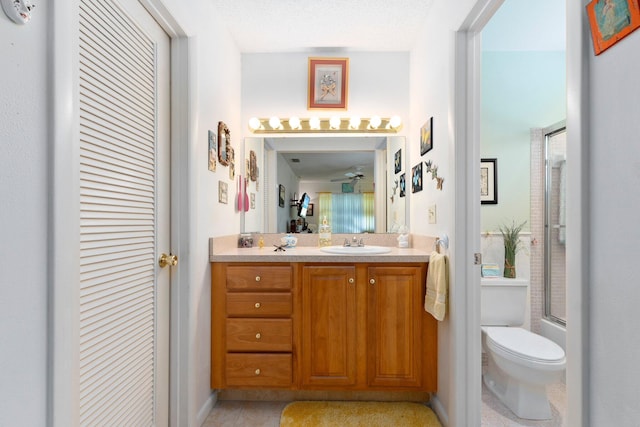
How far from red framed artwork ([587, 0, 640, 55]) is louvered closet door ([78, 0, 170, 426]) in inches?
55.8

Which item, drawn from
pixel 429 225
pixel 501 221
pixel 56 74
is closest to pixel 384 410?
pixel 429 225

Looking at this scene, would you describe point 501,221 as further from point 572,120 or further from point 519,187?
point 572,120

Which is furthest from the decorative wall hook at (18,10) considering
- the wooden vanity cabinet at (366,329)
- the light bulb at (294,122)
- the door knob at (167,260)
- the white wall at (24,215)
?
the light bulb at (294,122)

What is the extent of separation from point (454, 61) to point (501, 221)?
57.4 inches

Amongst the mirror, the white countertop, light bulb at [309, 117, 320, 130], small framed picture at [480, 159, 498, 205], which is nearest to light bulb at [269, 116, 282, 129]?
the mirror

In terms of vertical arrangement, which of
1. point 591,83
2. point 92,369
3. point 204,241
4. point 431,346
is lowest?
point 431,346

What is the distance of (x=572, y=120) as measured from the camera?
2.68ft

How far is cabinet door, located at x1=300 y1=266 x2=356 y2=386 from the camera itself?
74.5 inches

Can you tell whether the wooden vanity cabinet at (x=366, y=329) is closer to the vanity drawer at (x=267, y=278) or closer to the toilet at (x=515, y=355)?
the vanity drawer at (x=267, y=278)

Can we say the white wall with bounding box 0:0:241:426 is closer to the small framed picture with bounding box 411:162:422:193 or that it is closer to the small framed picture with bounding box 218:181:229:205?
the small framed picture with bounding box 218:181:229:205

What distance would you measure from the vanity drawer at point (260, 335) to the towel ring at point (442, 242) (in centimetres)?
98

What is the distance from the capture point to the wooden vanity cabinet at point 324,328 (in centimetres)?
188

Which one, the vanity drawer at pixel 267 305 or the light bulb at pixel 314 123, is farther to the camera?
the light bulb at pixel 314 123

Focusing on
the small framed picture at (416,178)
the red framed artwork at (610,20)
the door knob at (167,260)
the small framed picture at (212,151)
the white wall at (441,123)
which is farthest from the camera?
the small framed picture at (416,178)
